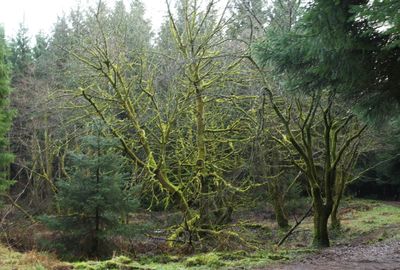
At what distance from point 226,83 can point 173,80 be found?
1.83 metres

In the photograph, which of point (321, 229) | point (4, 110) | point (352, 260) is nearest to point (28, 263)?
point (352, 260)

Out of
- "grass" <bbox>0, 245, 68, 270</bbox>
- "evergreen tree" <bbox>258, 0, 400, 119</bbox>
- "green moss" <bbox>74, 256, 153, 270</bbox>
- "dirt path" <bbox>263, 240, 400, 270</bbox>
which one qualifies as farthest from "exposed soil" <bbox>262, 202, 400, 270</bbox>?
"grass" <bbox>0, 245, 68, 270</bbox>

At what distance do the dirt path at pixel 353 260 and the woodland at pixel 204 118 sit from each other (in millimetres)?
452

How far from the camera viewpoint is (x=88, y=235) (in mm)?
9672

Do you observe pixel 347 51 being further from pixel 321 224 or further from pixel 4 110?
pixel 4 110

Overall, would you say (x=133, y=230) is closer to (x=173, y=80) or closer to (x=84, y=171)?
(x=84, y=171)

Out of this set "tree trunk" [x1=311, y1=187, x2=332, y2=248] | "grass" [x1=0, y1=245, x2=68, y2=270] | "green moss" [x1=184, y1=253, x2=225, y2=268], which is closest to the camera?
"grass" [x1=0, y1=245, x2=68, y2=270]

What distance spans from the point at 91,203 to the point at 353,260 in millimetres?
5652

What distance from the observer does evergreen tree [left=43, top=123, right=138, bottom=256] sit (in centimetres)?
954

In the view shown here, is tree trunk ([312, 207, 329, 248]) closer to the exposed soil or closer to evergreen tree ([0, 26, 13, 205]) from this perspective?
the exposed soil

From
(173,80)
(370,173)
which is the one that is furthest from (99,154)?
(370,173)

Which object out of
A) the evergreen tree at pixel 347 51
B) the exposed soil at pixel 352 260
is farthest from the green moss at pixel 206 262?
the evergreen tree at pixel 347 51

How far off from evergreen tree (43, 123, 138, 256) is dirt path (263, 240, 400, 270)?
15.6ft

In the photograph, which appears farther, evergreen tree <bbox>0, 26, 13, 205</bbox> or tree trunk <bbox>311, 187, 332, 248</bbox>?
evergreen tree <bbox>0, 26, 13, 205</bbox>
